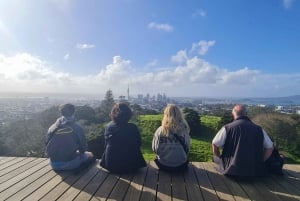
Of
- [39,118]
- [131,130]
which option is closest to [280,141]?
[131,130]

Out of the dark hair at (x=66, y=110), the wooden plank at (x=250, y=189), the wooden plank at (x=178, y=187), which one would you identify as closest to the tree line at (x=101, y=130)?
the dark hair at (x=66, y=110)

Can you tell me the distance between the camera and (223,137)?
17.0 feet

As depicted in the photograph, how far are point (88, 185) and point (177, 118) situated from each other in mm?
1926

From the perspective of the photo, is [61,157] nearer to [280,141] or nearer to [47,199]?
[47,199]

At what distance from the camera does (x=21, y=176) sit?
5301 mm

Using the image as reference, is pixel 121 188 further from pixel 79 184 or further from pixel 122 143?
pixel 122 143

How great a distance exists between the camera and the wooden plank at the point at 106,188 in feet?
13.9

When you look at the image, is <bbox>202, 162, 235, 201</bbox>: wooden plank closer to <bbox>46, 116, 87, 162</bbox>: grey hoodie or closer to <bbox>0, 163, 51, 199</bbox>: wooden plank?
<bbox>46, 116, 87, 162</bbox>: grey hoodie

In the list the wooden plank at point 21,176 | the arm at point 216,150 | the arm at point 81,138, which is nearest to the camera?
the wooden plank at point 21,176

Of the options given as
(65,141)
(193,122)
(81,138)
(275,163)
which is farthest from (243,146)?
(193,122)

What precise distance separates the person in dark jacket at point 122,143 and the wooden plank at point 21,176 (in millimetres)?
1525

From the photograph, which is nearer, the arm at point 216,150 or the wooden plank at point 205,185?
the wooden plank at point 205,185

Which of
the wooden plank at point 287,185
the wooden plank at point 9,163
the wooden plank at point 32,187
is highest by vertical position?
the wooden plank at point 287,185

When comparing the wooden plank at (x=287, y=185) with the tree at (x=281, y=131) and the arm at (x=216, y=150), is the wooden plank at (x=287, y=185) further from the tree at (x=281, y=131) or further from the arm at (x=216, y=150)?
the tree at (x=281, y=131)
